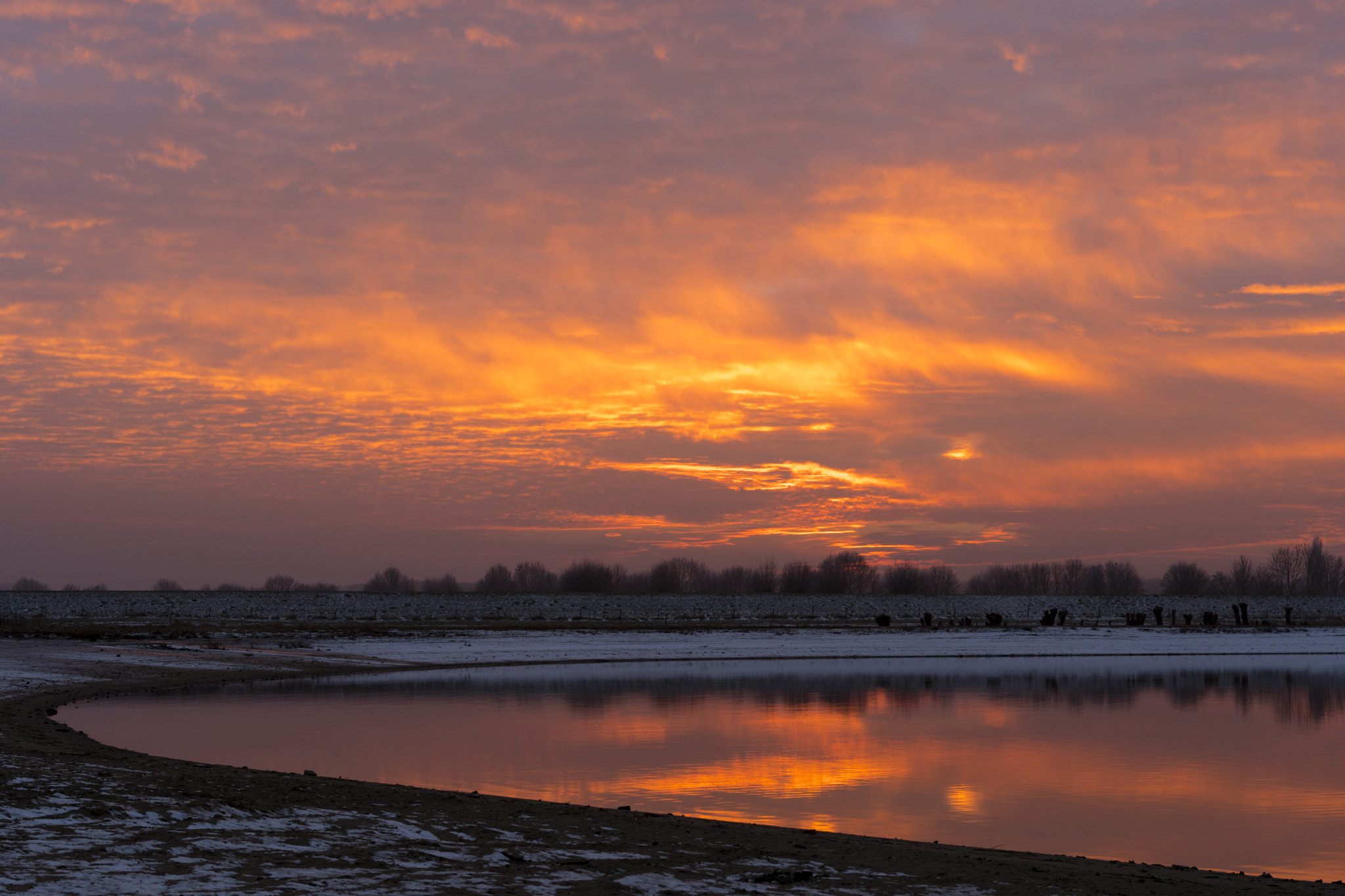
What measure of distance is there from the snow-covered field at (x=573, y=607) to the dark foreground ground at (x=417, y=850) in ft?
222

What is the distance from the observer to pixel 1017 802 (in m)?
17.2

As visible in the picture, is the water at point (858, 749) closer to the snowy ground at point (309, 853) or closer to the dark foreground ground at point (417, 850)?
the dark foreground ground at point (417, 850)

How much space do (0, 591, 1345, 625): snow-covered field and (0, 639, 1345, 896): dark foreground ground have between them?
6758 cm

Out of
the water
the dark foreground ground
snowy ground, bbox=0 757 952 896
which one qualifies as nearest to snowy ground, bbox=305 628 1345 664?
the water

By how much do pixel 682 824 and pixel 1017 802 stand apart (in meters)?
6.14

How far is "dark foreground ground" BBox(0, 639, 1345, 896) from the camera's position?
33.0 feet

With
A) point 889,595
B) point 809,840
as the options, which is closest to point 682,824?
point 809,840

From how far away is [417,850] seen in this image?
455 inches

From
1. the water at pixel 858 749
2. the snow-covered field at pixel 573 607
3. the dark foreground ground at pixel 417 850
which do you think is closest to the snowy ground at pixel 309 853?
the dark foreground ground at pixel 417 850

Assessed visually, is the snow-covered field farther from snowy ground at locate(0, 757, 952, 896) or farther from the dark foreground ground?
snowy ground at locate(0, 757, 952, 896)

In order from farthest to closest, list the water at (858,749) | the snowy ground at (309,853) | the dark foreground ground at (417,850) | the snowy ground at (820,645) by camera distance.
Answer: the snowy ground at (820,645)
the water at (858,749)
the dark foreground ground at (417,850)
the snowy ground at (309,853)

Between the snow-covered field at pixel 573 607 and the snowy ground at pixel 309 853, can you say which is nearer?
the snowy ground at pixel 309 853

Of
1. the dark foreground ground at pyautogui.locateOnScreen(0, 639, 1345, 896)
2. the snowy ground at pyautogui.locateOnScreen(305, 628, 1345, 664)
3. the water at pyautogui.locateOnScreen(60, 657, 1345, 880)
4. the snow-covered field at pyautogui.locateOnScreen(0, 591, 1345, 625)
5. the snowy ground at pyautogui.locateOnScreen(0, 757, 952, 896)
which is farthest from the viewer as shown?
the snow-covered field at pyautogui.locateOnScreen(0, 591, 1345, 625)

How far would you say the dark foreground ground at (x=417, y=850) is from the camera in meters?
10.1
